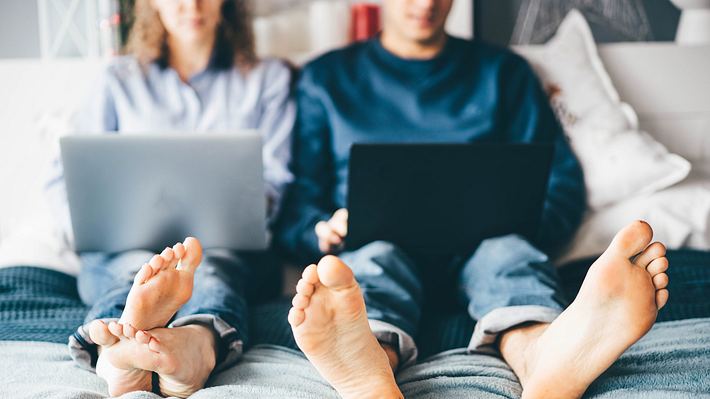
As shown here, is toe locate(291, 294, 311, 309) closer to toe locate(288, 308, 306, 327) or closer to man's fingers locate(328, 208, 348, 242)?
toe locate(288, 308, 306, 327)

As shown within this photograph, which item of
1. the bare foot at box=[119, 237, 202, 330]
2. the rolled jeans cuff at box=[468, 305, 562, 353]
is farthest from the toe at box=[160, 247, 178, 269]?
the rolled jeans cuff at box=[468, 305, 562, 353]

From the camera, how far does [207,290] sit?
1090 millimetres

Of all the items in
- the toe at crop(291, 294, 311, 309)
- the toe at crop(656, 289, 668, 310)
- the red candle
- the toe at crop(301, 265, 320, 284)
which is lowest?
the toe at crop(291, 294, 311, 309)

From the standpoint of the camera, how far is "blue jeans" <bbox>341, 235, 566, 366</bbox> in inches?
39.2

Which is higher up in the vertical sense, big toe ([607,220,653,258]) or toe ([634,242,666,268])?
big toe ([607,220,653,258])

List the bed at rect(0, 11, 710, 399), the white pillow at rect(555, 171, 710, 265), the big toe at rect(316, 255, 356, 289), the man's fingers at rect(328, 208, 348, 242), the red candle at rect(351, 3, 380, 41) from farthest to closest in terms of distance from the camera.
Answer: the red candle at rect(351, 3, 380, 41) → the white pillow at rect(555, 171, 710, 265) → the man's fingers at rect(328, 208, 348, 242) → the bed at rect(0, 11, 710, 399) → the big toe at rect(316, 255, 356, 289)

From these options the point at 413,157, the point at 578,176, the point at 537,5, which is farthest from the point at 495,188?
the point at 537,5

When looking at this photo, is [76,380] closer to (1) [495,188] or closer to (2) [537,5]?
(1) [495,188]

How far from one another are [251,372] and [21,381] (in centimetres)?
30

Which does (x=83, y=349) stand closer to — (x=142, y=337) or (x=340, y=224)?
(x=142, y=337)

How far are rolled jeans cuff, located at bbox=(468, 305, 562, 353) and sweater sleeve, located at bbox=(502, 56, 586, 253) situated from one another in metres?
0.42

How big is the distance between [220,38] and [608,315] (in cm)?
115

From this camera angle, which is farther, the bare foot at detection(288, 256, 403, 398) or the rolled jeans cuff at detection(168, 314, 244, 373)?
the rolled jeans cuff at detection(168, 314, 244, 373)

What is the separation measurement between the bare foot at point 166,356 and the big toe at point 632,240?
1.79 ft
